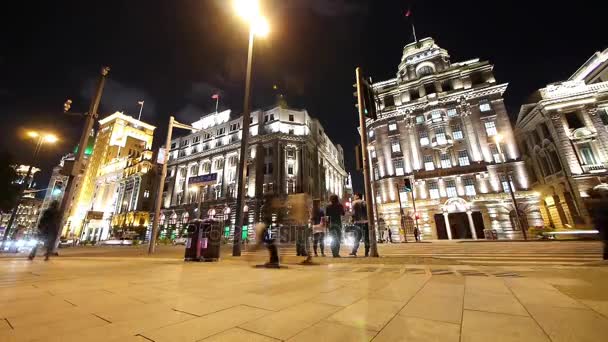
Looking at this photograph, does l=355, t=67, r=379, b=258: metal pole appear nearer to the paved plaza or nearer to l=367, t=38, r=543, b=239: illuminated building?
the paved plaza

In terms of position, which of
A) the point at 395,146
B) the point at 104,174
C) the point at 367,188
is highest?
the point at 104,174

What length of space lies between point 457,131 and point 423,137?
417 centimetres

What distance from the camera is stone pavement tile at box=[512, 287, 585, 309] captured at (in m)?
2.19

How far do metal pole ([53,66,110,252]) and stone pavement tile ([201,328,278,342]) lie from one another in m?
12.5

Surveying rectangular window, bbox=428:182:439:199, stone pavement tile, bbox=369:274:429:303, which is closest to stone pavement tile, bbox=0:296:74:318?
stone pavement tile, bbox=369:274:429:303

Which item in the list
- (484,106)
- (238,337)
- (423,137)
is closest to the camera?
(238,337)

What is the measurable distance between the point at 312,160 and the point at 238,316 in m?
46.9

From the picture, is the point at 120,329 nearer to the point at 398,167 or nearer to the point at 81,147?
the point at 81,147

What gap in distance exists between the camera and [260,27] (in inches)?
435

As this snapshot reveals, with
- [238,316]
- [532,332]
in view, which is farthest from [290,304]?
[532,332]

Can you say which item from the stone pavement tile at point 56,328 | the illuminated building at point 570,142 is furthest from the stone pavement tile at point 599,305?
the illuminated building at point 570,142

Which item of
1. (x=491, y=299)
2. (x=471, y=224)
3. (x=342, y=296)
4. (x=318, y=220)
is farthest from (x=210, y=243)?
(x=471, y=224)

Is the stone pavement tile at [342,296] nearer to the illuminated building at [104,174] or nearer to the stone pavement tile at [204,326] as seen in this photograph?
the stone pavement tile at [204,326]

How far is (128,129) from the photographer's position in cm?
8331
